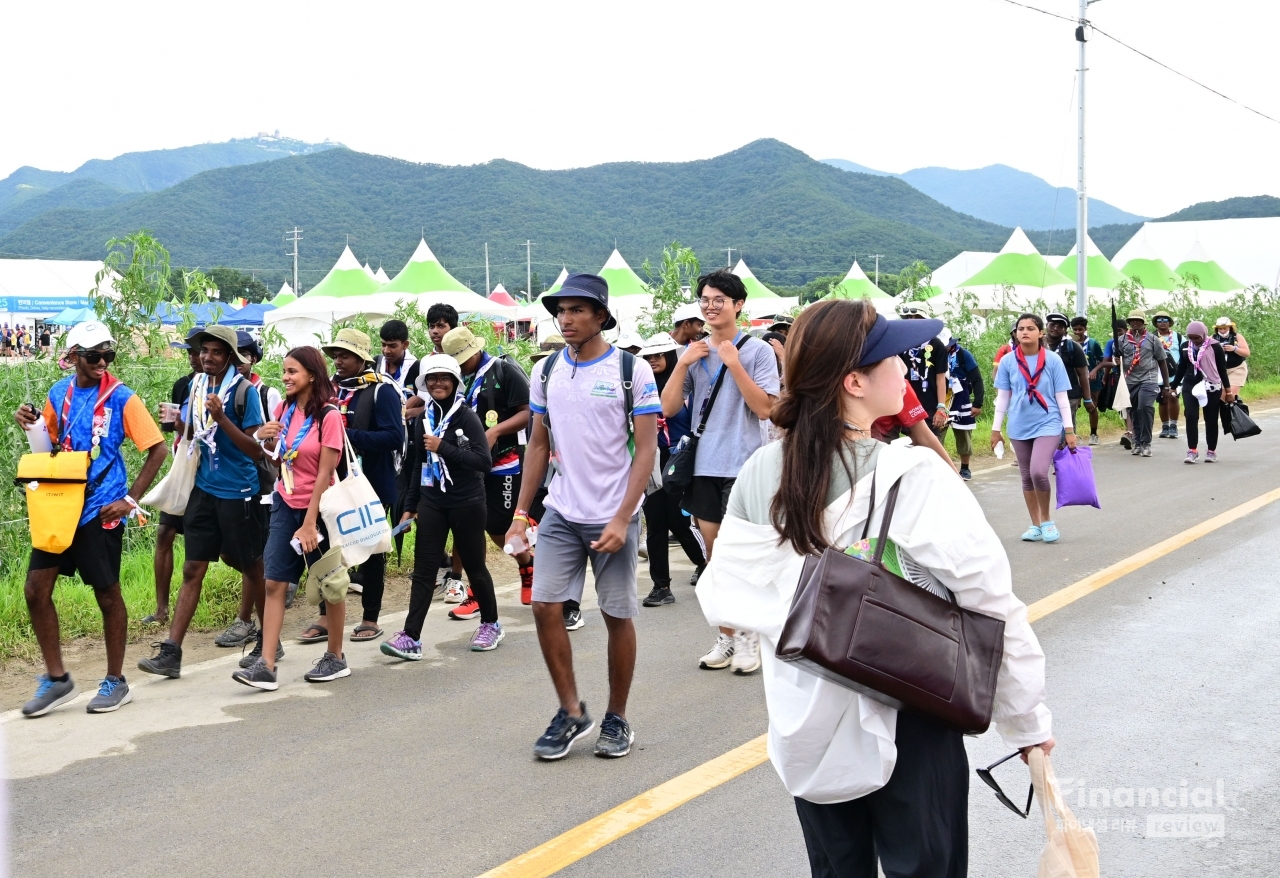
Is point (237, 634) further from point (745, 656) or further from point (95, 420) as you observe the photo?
point (745, 656)

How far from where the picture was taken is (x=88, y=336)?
577cm

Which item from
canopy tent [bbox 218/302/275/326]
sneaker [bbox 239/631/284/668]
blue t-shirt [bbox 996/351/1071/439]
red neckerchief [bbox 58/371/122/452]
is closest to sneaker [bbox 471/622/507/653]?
→ sneaker [bbox 239/631/284/668]

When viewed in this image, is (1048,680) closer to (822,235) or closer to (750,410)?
(750,410)

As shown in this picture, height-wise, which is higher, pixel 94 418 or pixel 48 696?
pixel 94 418

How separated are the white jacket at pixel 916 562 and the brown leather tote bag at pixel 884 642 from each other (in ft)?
0.25

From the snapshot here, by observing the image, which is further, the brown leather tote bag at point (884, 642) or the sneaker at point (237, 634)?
the sneaker at point (237, 634)

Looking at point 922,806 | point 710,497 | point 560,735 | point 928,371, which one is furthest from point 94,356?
point 928,371

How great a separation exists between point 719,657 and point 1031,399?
4.52m

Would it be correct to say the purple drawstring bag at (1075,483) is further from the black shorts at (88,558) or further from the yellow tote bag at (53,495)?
the yellow tote bag at (53,495)

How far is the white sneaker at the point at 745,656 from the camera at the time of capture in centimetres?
618

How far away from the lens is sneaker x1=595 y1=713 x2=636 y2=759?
4.95 meters

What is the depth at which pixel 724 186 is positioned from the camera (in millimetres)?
152625

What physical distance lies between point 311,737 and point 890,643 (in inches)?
144

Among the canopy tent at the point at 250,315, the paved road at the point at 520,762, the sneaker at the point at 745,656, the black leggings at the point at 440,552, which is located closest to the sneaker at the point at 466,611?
the paved road at the point at 520,762
